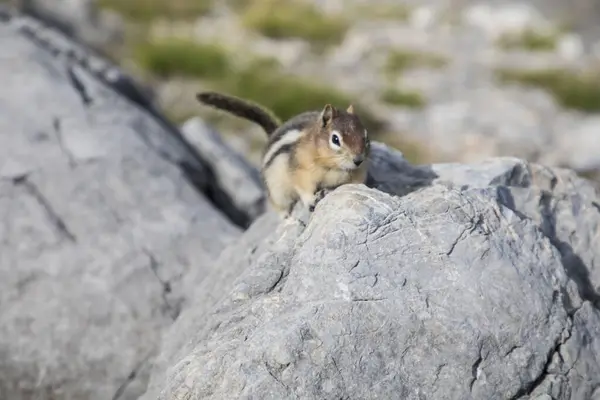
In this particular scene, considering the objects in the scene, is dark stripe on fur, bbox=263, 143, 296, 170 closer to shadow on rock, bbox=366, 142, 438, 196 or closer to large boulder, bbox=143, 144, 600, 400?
shadow on rock, bbox=366, 142, 438, 196

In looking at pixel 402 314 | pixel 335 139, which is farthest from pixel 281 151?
pixel 402 314

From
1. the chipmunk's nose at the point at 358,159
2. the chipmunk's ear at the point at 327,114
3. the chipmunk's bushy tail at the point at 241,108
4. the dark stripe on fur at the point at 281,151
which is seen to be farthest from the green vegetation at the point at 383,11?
the chipmunk's nose at the point at 358,159

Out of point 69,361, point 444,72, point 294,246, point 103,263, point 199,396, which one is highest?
point 294,246

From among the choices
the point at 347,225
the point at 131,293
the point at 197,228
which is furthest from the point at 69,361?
the point at 347,225

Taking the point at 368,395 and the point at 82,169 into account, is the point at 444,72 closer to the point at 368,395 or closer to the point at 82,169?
the point at 82,169

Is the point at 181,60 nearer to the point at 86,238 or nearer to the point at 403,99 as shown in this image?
the point at 403,99

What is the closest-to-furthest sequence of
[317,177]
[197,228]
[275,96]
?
[317,177] < [197,228] < [275,96]
